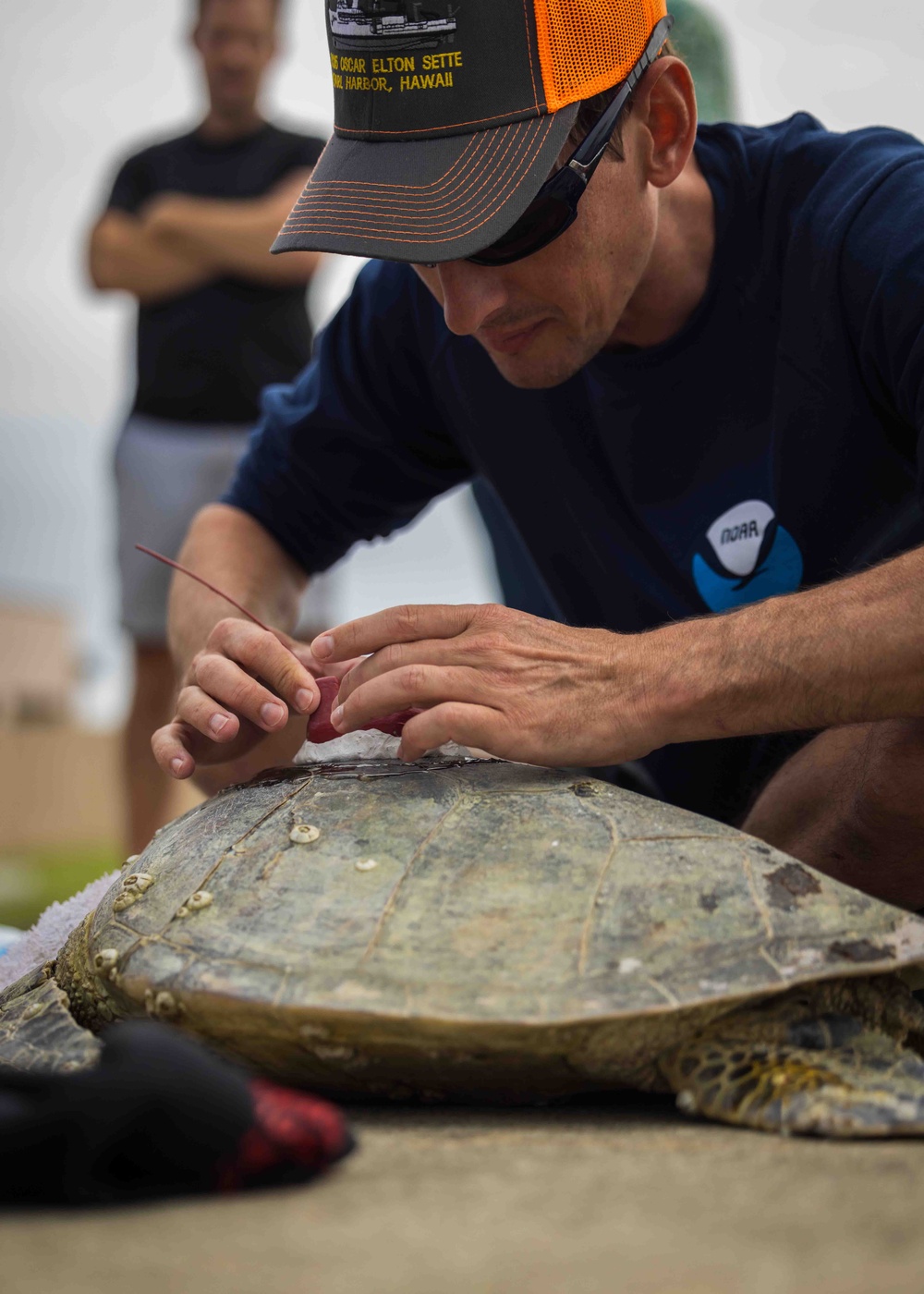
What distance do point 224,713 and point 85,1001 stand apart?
404 mm

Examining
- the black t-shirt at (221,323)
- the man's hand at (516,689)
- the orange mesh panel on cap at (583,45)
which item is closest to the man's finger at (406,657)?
the man's hand at (516,689)

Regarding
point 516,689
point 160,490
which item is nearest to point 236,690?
point 516,689

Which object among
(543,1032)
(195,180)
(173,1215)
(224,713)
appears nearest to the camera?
(173,1215)

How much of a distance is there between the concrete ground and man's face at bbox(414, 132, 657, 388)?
3.58 feet

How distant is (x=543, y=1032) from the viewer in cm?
113

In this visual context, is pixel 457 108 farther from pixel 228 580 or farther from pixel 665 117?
pixel 228 580

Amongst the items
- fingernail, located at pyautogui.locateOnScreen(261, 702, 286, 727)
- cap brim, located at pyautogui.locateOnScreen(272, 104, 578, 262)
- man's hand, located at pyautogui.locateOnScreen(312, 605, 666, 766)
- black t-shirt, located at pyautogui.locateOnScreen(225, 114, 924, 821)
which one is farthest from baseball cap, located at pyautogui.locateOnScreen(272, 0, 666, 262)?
fingernail, located at pyautogui.locateOnScreen(261, 702, 286, 727)

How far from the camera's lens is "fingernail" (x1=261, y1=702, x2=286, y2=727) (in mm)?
1517

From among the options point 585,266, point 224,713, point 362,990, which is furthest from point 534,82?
point 362,990

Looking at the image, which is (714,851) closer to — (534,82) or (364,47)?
(534,82)

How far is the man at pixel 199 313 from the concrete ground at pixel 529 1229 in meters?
2.35

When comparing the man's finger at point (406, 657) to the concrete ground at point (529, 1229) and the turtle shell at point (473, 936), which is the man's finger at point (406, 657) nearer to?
the turtle shell at point (473, 936)

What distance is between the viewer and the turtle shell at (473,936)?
1157mm

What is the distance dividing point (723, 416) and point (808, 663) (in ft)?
2.05
